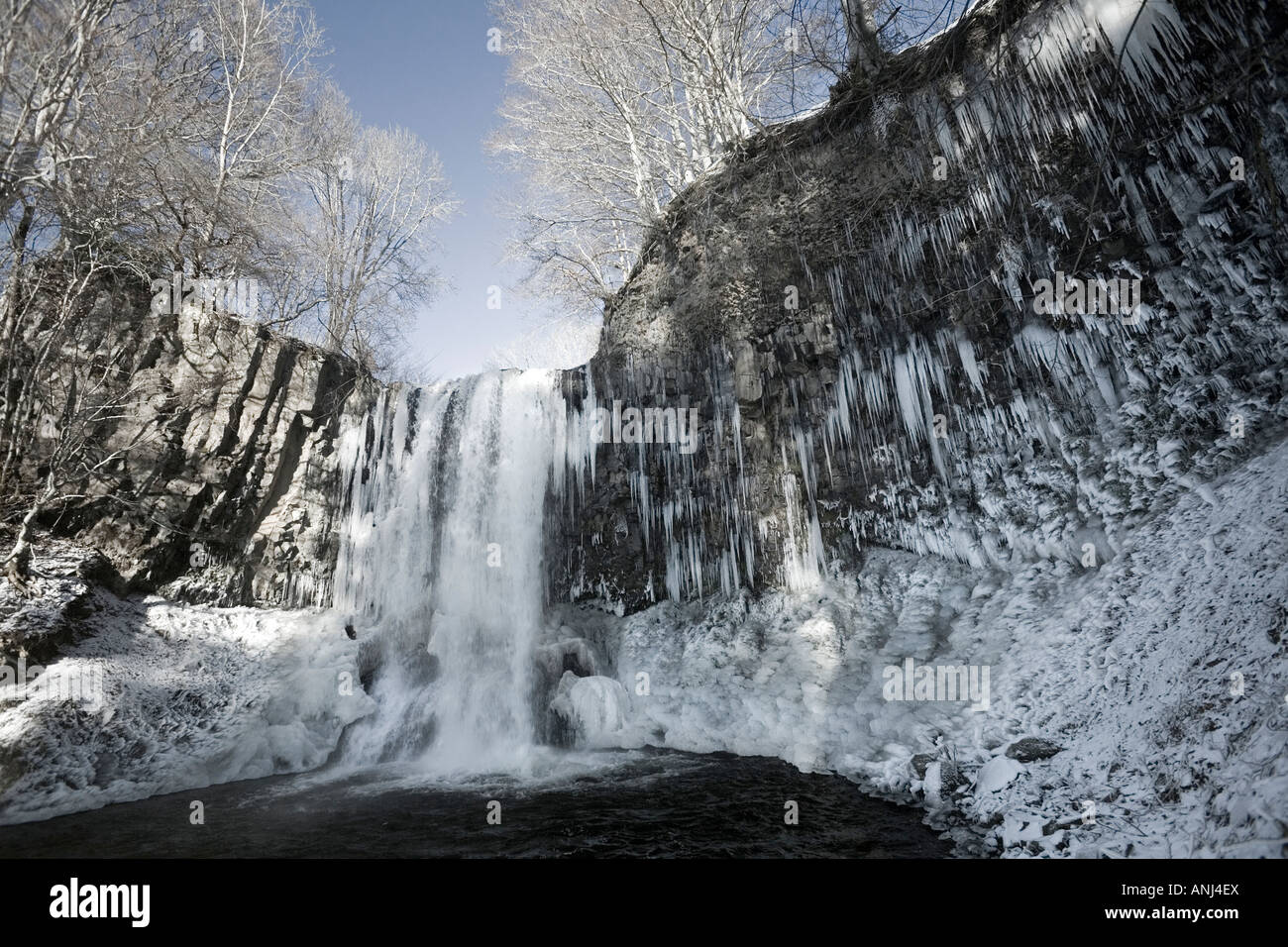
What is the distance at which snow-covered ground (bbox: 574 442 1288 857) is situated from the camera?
366 centimetres

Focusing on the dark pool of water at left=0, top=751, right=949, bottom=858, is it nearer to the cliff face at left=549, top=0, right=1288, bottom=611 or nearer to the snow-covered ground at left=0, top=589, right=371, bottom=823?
the snow-covered ground at left=0, top=589, right=371, bottom=823

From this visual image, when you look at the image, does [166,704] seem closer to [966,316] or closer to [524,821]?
[524,821]

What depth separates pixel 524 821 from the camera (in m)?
5.75

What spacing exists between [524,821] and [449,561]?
6747 millimetres

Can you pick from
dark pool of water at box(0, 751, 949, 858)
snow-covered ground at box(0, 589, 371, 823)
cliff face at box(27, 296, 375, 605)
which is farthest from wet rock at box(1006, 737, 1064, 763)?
cliff face at box(27, 296, 375, 605)

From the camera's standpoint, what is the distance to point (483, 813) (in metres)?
6.06

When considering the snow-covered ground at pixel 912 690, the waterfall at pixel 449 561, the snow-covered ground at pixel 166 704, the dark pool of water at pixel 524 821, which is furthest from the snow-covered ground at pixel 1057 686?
the snow-covered ground at pixel 166 704

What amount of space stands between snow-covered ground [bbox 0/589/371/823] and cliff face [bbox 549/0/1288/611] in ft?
15.5

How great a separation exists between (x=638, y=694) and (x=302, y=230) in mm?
17383

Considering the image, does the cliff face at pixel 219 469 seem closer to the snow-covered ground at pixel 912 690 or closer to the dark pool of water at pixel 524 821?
the snow-covered ground at pixel 912 690

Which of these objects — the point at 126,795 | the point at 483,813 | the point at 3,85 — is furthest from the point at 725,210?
the point at 126,795

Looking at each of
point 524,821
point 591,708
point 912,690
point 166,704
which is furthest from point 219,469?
point 912,690

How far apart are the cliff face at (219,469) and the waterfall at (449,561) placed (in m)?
0.73
